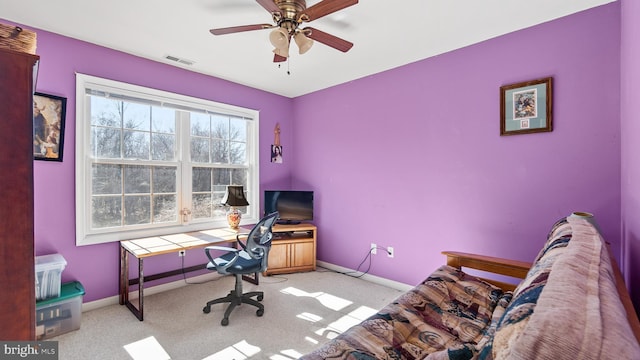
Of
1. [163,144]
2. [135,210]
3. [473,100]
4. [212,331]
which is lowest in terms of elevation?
[212,331]

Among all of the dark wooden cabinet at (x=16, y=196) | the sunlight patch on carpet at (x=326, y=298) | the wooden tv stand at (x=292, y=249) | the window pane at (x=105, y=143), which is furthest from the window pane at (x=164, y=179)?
the dark wooden cabinet at (x=16, y=196)

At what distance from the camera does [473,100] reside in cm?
266

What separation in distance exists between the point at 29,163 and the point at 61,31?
248cm

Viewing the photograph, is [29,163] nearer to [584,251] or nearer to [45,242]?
[584,251]

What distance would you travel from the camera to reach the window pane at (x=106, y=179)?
109 inches

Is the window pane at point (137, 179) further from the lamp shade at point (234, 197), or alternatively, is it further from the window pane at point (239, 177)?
the window pane at point (239, 177)

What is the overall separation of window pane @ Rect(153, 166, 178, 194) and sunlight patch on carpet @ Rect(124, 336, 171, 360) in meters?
1.55

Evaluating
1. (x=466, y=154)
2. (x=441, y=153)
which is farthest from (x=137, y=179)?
(x=466, y=154)

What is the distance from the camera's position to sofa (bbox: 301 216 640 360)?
1.58 feet

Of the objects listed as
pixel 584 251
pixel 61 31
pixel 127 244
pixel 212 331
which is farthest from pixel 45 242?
pixel 584 251

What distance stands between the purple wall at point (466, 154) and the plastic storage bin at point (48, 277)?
109 inches

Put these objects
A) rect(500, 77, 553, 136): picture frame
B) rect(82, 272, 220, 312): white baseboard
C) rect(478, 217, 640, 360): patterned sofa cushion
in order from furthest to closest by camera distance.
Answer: rect(82, 272, 220, 312): white baseboard
rect(500, 77, 553, 136): picture frame
rect(478, 217, 640, 360): patterned sofa cushion

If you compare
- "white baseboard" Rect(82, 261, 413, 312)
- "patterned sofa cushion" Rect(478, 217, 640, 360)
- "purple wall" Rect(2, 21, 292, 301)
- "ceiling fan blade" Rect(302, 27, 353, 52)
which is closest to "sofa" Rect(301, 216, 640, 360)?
"patterned sofa cushion" Rect(478, 217, 640, 360)

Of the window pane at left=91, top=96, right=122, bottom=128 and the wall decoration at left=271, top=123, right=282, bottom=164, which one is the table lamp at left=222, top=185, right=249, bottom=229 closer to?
the wall decoration at left=271, top=123, right=282, bottom=164
